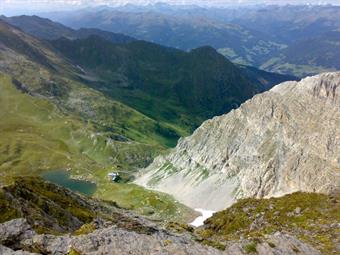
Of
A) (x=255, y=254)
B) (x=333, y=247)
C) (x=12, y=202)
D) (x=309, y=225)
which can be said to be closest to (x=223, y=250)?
(x=255, y=254)

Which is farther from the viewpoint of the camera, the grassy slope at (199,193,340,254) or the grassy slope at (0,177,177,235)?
the grassy slope at (0,177,177,235)

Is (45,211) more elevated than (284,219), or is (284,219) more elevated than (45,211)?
(284,219)

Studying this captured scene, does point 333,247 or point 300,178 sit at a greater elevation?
point 333,247

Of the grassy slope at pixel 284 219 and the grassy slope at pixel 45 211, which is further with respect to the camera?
the grassy slope at pixel 45 211

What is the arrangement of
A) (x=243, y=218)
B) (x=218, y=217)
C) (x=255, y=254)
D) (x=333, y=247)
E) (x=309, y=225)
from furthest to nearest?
(x=218, y=217) → (x=243, y=218) → (x=309, y=225) → (x=333, y=247) → (x=255, y=254)

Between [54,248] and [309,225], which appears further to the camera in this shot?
[309,225]

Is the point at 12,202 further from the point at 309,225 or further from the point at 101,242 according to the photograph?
the point at 309,225

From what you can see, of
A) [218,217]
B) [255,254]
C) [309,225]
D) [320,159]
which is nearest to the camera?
[255,254]

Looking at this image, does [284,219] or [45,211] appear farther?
[45,211]
